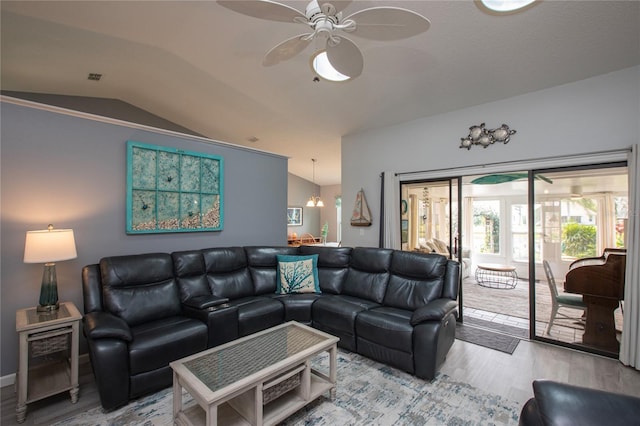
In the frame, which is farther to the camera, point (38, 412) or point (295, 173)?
point (295, 173)

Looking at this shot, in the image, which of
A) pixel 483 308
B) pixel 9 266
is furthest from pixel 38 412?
pixel 483 308

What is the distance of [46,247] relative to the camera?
7.57 feet

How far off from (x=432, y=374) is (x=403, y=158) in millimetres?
3104

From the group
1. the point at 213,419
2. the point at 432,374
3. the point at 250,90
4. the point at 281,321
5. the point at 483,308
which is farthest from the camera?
the point at 483,308

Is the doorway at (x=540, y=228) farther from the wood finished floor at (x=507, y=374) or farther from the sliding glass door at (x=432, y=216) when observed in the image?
the wood finished floor at (x=507, y=374)

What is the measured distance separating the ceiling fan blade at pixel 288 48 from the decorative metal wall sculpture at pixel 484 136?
279 centimetres

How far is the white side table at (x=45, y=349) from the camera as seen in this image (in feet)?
A: 6.55

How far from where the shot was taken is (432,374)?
2.45 m

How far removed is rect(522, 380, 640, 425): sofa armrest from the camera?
41.2 inches

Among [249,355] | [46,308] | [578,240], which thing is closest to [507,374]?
[578,240]

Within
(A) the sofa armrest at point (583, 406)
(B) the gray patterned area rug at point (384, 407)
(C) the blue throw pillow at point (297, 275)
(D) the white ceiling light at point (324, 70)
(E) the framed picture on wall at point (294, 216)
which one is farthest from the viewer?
(E) the framed picture on wall at point (294, 216)

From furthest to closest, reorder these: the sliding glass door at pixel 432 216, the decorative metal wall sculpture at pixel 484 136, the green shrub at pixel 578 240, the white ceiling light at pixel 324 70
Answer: the sliding glass door at pixel 432 216, the decorative metal wall sculpture at pixel 484 136, the green shrub at pixel 578 240, the white ceiling light at pixel 324 70

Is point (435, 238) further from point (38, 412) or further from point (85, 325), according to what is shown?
point (38, 412)

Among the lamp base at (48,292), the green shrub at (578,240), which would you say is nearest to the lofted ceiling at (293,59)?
the green shrub at (578,240)
